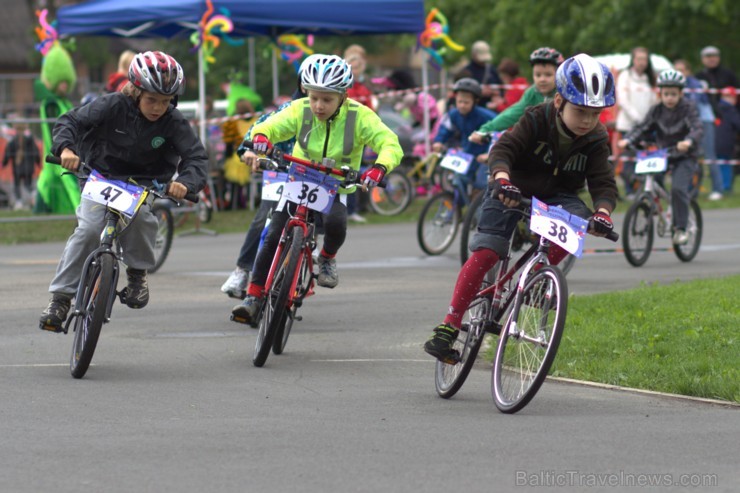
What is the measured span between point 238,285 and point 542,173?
3.43 meters

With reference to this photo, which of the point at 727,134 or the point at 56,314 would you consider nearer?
the point at 56,314

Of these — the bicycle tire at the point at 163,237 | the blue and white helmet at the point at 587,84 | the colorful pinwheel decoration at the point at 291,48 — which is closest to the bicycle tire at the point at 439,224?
the bicycle tire at the point at 163,237

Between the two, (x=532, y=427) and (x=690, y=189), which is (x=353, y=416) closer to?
(x=532, y=427)

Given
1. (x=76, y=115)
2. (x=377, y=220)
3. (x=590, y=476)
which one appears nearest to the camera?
(x=590, y=476)

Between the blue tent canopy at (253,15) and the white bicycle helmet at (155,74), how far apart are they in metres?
12.5

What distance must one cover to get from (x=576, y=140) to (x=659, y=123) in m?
7.97

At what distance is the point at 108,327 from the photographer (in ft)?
36.2

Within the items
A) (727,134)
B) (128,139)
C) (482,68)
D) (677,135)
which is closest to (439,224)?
(677,135)

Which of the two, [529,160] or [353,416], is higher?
[529,160]

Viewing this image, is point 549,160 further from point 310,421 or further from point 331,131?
point 331,131

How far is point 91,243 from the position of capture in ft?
30.0

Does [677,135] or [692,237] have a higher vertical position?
[677,135]

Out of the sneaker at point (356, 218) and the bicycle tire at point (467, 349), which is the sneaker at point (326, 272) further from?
the sneaker at point (356, 218)

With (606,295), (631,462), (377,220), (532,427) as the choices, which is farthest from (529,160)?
(377,220)
